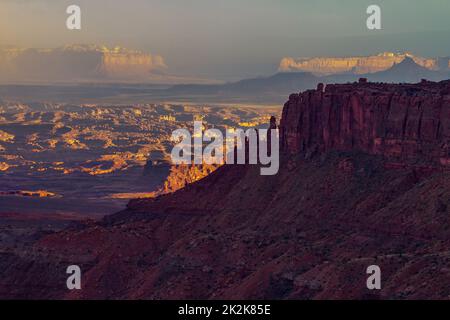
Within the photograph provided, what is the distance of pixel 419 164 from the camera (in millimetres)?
97062

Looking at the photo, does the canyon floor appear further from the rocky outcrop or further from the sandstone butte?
the rocky outcrop

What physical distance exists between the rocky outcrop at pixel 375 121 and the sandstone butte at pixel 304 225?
0.34 feet

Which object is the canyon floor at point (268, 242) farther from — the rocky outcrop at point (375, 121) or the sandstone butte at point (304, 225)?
the rocky outcrop at point (375, 121)

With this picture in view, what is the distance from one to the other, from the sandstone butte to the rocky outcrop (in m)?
0.10

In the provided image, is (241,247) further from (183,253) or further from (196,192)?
(196,192)

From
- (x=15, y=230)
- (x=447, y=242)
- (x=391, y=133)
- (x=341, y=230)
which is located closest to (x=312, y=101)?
(x=391, y=133)

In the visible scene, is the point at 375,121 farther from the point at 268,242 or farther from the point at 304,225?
the point at 268,242

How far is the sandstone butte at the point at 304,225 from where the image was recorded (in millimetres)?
86312

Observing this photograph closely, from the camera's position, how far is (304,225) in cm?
9894

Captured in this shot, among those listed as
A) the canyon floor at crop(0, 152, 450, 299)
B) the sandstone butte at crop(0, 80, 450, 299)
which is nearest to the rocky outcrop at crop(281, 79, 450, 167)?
the sandstone butte at crop(0, 80, 450, 299)

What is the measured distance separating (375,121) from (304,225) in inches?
394

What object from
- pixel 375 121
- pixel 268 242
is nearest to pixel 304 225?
pixel 268 242

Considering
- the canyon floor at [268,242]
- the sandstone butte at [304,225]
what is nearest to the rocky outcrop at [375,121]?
the sandstone butte at [304,225]

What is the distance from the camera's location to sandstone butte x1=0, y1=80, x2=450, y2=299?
3398 inches
